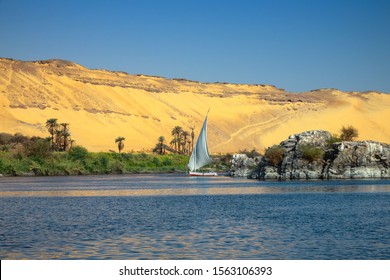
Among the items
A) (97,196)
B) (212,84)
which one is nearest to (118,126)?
(212,84)

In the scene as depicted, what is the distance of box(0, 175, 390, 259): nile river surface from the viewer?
706 inches

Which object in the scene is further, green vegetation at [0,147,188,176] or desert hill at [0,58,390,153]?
desert hill at [0,58,390,153]

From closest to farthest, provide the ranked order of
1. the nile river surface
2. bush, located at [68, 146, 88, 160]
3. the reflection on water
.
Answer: the nile river surface, the reflection on water, bush, located at [68, 146, 88, 160]

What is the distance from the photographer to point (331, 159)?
186 feet

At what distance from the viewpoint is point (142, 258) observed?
1705 centimetres

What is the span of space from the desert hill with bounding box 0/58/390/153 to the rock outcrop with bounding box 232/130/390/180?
46.5 m

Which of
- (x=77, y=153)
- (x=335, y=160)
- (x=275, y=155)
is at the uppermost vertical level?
(x=77, y=153)

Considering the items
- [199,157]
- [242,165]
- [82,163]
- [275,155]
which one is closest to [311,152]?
[275,155]

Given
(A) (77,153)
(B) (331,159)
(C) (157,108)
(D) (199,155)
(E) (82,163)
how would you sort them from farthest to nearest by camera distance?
(C) (157,108), (A) (77,153), (E) (82,163), (D) (199,155), (B) (331,159)

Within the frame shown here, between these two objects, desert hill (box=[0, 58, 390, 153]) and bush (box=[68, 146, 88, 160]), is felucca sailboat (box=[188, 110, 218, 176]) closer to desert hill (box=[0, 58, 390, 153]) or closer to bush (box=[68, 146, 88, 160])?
bush (box=[68, 146, 88, 160])

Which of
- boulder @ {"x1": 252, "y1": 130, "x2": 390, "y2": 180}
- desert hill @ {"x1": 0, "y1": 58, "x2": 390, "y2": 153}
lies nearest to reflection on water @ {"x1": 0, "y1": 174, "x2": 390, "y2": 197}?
boulder @ {"x1": 252, "y1": 130, "x2": 390, "y2": 180}

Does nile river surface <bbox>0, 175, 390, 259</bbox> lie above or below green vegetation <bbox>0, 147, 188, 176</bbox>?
below

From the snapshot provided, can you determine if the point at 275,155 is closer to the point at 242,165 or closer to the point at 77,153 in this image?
the point at 242,165

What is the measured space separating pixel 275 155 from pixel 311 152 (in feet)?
13.2
